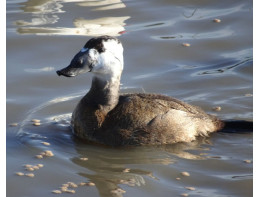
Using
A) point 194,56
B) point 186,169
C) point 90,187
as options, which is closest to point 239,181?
point 186,169

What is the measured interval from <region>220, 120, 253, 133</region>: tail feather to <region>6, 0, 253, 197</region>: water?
4.2 inches

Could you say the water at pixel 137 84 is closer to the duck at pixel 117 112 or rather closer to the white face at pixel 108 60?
the duck at pixel 117 112

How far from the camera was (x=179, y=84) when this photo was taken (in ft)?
27.2

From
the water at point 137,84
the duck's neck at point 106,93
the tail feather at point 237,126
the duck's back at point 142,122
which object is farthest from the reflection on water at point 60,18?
the tail feather at point 237,126

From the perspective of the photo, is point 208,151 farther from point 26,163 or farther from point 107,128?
point 26,163

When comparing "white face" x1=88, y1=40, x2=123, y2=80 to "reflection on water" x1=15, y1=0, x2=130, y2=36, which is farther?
"reflection on water" x1=15, y1=0, x2=130, y2=36

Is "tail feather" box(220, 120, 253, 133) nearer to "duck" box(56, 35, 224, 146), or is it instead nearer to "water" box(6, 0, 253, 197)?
"water" box(6, 0, 253, 197)

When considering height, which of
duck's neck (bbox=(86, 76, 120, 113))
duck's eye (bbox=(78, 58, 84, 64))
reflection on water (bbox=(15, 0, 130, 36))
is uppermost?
reflection on water (bbox=(15, 0, 130, 36))

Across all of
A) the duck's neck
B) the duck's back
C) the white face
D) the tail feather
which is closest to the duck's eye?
the white face

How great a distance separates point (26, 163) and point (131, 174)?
41.5 inches

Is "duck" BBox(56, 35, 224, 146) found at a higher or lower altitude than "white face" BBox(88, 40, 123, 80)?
lower

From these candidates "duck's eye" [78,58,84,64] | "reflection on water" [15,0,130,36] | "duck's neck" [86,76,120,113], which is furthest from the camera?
"reflection on water" [15,0,130,36]

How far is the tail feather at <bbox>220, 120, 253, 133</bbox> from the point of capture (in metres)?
6.98

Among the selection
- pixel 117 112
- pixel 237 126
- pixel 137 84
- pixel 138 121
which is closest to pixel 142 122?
pixel 138 121
